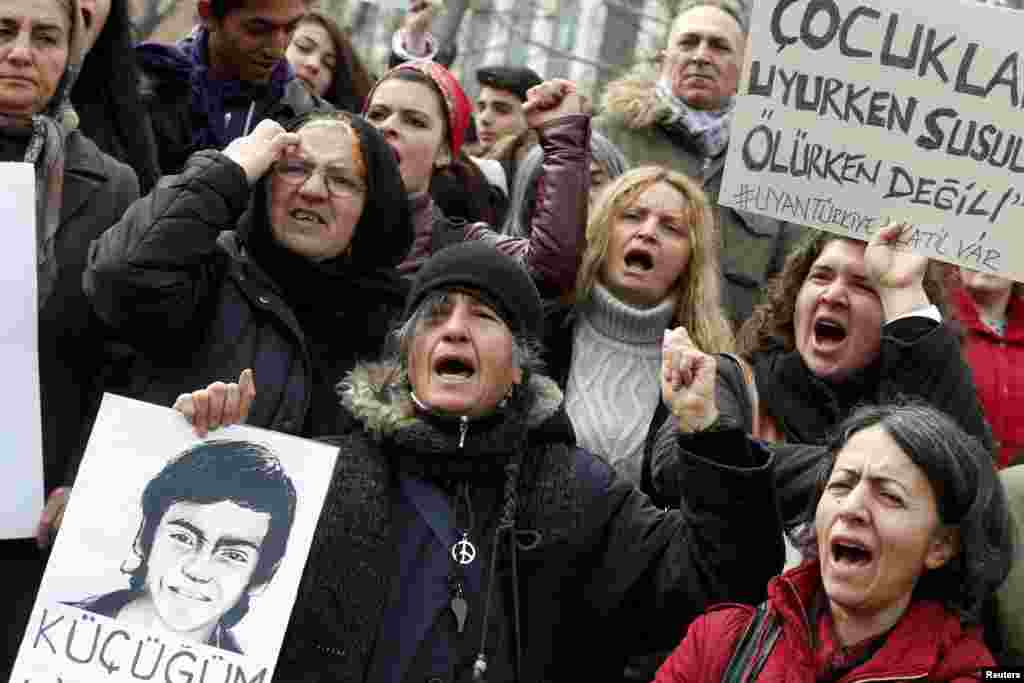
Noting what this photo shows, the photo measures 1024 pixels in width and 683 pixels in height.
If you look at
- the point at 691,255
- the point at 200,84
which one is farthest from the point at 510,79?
the point at 691,255

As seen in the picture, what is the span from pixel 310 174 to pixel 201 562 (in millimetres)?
1256

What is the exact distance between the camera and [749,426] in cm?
533

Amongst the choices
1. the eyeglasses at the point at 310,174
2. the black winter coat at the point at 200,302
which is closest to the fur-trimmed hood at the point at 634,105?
the eyeglasses at the point at 310,174

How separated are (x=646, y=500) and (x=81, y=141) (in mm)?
1720

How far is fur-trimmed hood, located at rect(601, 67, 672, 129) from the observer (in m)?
7.08

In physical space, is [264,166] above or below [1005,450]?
above

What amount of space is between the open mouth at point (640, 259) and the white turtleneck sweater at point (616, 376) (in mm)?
114

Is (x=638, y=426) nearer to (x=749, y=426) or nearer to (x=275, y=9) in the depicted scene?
(x=749, y=426)

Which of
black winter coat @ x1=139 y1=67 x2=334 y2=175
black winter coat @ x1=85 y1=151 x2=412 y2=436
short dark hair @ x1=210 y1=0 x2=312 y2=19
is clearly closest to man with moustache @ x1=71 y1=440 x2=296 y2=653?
black winter coat @ x1=85 y1=151 x2=412 y2=436

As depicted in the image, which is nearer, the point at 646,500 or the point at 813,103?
the point at 646,500

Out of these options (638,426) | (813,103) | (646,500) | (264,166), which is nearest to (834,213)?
(813,103)

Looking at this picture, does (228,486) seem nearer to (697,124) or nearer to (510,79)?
(697,124)

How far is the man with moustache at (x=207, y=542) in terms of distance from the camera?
4.30 meters

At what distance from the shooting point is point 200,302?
4.92 m
